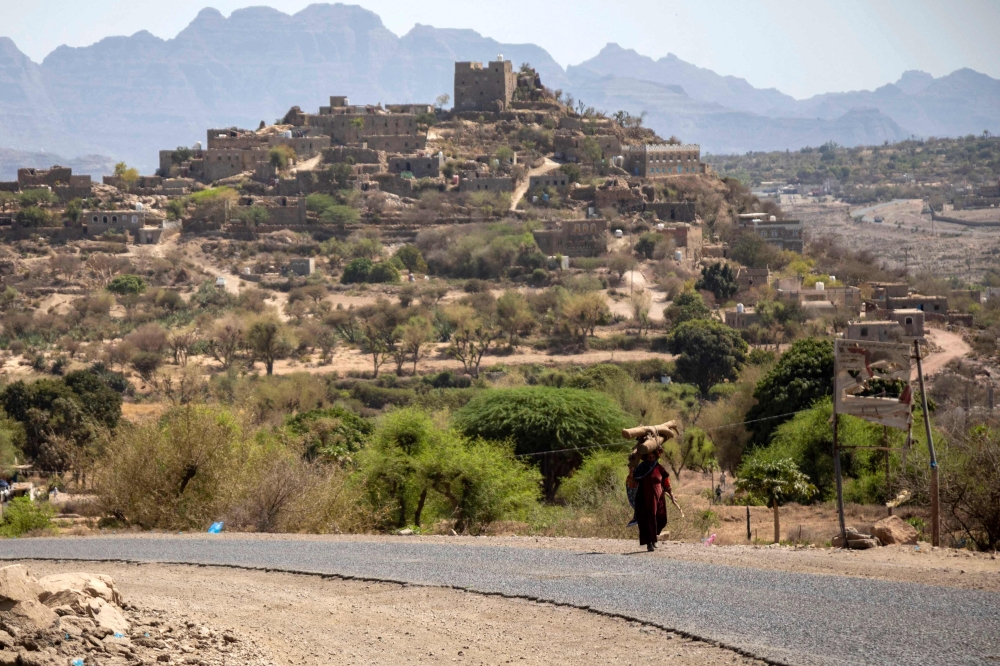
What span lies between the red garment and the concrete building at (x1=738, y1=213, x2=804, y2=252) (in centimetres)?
5392

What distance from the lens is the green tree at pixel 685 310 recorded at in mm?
49000

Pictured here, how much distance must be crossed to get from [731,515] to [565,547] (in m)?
9.05

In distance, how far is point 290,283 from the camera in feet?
182

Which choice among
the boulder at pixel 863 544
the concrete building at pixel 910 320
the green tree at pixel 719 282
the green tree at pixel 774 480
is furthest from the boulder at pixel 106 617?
the green tree at pixel 719 282

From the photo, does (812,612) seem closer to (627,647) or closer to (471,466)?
(627,647)

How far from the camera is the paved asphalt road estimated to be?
7.60 m

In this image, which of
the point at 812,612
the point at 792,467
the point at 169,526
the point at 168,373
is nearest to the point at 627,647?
the point at 812,612

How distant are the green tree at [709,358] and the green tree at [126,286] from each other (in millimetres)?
21123

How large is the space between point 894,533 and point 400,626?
14.6 ft

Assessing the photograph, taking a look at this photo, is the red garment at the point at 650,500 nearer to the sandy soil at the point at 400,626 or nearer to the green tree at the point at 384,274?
the sandy soil at the point at 400,626

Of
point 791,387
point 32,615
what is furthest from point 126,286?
point 32,615

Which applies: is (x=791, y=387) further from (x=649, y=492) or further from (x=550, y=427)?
(x=649, y=492)

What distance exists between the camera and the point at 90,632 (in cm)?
761

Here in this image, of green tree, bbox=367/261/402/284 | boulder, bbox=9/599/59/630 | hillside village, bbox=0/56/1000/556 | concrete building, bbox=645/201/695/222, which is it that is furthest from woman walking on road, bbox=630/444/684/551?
concrete building, bbox=645/201/695/222
